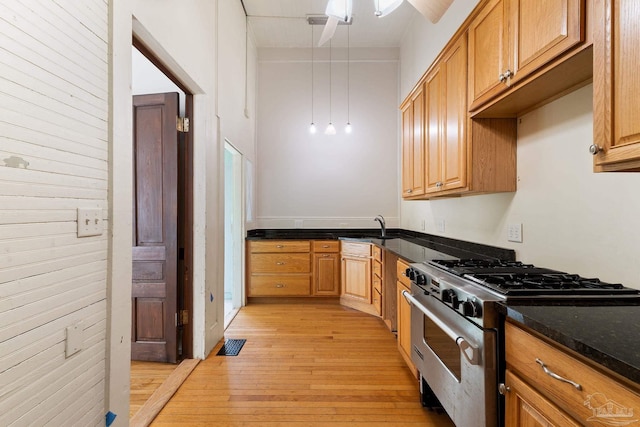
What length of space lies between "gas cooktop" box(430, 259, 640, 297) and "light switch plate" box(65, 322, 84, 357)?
65.0 inches

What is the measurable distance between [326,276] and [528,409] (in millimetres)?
3178

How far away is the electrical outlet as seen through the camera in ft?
6.40

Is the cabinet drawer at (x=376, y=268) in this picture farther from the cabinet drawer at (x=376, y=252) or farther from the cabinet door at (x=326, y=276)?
the cabinet door at (x=326, y=276)

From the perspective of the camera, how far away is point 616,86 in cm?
98

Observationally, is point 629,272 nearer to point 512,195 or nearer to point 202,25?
point 512,195

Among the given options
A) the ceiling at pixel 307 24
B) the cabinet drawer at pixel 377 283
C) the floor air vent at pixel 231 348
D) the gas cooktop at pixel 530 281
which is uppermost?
the ceiling at pixel 307 24

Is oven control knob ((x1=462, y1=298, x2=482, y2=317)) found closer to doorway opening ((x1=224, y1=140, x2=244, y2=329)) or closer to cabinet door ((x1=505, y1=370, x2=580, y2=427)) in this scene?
cabinet door ((x1=505, y1=370, x2=580, y2=427))

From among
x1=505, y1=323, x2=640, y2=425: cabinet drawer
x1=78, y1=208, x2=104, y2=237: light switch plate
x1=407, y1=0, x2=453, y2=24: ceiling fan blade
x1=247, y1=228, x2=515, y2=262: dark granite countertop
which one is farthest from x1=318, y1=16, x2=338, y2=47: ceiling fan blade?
x1=505, y1=323, x2=640, y2=425: cabinet drawer

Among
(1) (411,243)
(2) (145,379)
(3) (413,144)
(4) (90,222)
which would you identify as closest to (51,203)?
(4) (90,222)

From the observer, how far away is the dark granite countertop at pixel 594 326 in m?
0.70

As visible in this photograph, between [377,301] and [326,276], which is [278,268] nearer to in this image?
[326,276]

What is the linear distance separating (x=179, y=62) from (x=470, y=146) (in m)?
1.98

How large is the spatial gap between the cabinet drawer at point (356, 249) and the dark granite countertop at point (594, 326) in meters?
2.62
